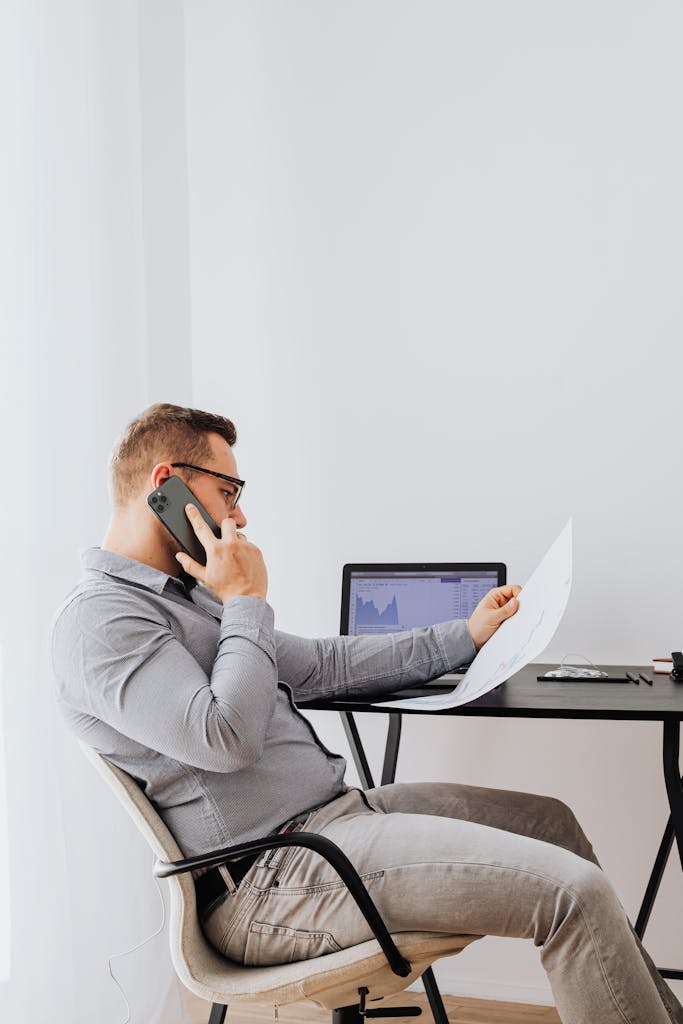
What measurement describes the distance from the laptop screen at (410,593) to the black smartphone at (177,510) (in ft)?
2.95

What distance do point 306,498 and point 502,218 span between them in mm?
887

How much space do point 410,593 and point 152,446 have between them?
97cm

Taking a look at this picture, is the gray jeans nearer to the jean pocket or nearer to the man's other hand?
the jean pocket

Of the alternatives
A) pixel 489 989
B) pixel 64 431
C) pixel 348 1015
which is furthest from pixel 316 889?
pixel 489 989

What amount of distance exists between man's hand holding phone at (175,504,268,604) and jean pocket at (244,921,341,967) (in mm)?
475

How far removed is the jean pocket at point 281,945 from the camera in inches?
52.1

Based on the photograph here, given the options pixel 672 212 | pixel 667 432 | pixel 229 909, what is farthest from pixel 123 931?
pixel 672 212

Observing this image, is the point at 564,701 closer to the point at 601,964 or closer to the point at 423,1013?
Result: the point at 601,964

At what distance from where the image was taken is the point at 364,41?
99.6 inches

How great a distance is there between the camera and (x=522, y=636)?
5.12 ft

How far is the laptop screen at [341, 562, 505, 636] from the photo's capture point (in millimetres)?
2268

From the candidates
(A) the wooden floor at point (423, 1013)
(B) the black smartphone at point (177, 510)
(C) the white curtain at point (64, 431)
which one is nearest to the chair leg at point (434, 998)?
(A) the wooden floor at point (423, 1013)

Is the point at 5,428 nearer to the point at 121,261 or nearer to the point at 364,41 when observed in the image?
the point at 121,261

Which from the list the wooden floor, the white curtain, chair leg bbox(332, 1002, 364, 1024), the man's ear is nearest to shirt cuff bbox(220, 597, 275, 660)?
the man's ear
